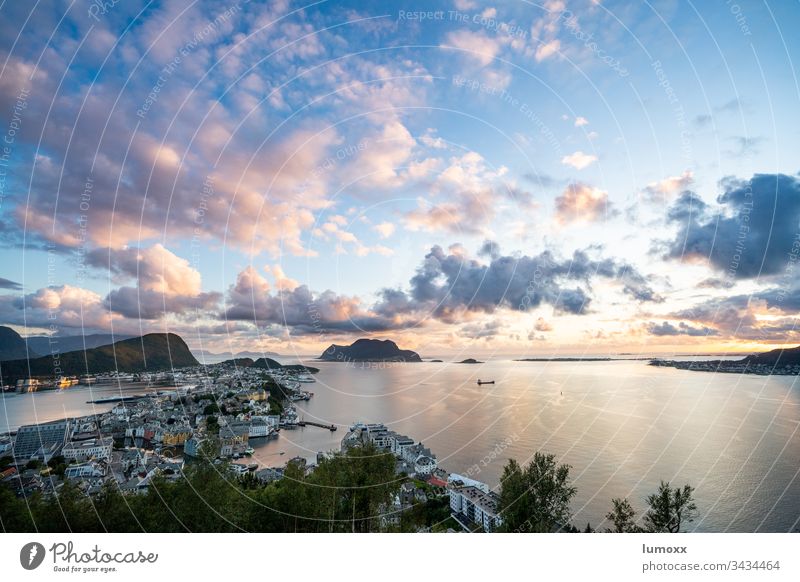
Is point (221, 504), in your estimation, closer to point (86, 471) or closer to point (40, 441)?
point (86, 471)

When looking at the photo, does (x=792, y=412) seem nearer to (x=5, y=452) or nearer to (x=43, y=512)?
(x=43, y=512)

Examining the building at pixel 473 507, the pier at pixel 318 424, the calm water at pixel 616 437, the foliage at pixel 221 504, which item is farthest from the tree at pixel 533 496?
the pier at pixel 318 424

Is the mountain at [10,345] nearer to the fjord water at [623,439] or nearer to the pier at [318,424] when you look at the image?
the fjord water at [623,439]

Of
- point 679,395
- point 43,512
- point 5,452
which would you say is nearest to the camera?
point 43,512

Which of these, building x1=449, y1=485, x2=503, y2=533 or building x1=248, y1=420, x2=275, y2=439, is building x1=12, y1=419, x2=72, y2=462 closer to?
building x1=248, y1=420, x2=275, y2=439

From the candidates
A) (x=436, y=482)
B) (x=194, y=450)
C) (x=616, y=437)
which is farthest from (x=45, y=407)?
(x=616, y=437)
